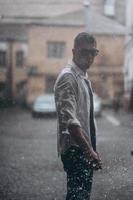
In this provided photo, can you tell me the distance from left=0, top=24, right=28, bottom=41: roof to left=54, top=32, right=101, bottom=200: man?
42864mm

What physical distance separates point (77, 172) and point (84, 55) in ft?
2.59

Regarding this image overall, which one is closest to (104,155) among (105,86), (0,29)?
(105,86)

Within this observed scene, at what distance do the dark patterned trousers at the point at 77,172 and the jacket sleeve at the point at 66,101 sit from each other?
17 centimetres

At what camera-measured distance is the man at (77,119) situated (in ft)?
12.0

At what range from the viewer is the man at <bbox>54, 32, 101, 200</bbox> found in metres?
3.66

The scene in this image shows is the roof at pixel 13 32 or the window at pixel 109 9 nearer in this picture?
the roof at pixel 13 32

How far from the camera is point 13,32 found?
49031 millimetres

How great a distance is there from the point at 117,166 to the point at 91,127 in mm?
4596

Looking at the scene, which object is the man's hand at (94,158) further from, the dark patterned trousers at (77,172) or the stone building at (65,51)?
the stone building at (65,51)

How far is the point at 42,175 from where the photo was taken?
306 inches

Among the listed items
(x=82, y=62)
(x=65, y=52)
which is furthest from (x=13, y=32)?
(x=82, y=62)

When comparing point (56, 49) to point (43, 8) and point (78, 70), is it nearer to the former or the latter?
point (43, 8)

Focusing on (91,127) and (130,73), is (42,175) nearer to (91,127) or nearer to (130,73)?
(91,127)

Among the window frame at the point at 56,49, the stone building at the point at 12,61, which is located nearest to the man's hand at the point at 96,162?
the window frame at the point at 56,49
